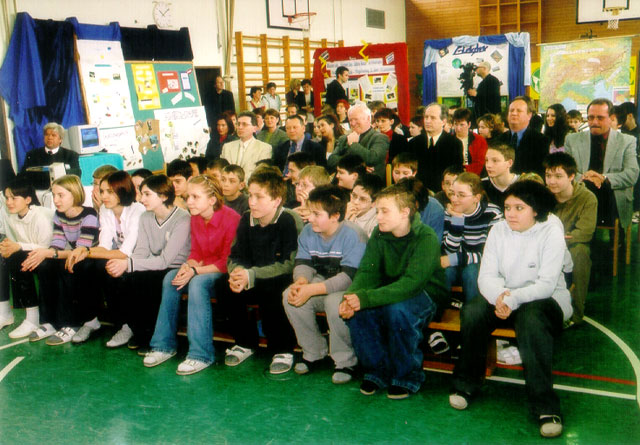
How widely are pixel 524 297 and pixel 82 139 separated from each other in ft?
19.2

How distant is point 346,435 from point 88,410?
1292mm

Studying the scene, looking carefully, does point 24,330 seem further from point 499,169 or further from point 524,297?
point 499,169

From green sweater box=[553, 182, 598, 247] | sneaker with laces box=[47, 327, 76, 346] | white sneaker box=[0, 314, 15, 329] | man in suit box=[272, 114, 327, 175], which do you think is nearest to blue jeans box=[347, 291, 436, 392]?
green sweater box=[553, 182, 598, 247]

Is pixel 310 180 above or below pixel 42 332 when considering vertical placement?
above

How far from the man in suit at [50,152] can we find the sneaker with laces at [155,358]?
138 inches

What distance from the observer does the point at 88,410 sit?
284 cm

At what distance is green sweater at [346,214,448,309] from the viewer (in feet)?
9.09

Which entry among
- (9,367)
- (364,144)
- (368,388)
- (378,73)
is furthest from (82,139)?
(368,388)

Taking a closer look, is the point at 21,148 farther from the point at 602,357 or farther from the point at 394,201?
the point at 602,357

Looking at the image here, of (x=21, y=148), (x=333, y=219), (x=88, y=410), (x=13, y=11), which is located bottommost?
(x=88, y=410)

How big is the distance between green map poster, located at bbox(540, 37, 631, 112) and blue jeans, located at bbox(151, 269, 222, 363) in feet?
26.1

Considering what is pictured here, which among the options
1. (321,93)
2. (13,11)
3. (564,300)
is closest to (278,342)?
(564,300)

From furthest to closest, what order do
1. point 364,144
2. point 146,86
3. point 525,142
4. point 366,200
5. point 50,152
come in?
1. point 146,86
2. point 50,152
3. point 364,144
4. point 525,142
5. point 366,200

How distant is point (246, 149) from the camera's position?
570 centimetres
